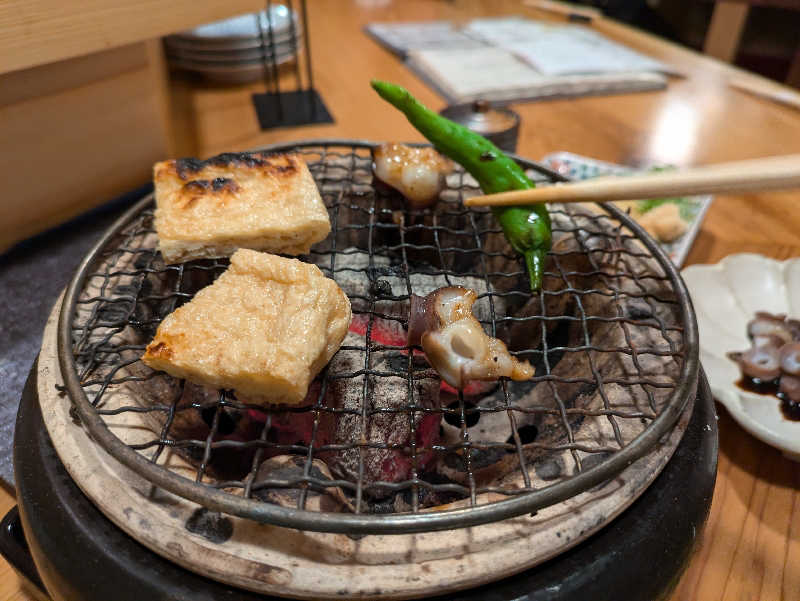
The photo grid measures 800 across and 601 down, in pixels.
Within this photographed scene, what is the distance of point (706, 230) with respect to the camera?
10.3ft

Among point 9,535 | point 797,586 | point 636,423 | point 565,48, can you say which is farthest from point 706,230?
point 9,535

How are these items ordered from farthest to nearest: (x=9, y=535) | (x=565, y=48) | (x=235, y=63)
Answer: (x=565, y=48) → (x=235, y=63) → (x=9, y=535)

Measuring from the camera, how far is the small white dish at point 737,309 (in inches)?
80.0

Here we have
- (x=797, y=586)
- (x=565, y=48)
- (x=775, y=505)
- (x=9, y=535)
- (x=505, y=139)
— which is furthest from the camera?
(x=565, y=48)

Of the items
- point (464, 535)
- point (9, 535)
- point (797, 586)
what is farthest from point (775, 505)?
point (9, 535)

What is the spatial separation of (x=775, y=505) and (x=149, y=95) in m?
3.33

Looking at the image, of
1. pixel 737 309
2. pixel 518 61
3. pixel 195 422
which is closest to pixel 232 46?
pixel 518 61

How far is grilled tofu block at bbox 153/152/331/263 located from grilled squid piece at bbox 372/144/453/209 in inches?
11.8

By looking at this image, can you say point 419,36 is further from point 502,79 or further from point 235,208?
point 235,208

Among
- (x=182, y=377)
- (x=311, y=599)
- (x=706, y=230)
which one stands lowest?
(x=706, y=230)

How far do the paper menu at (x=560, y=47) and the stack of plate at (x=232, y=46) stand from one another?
1.86 m

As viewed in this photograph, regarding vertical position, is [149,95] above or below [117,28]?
below

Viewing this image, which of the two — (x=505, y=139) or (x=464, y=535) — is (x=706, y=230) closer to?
(x=505, y=139)

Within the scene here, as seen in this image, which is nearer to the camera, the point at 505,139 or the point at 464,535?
the point at 464,535
